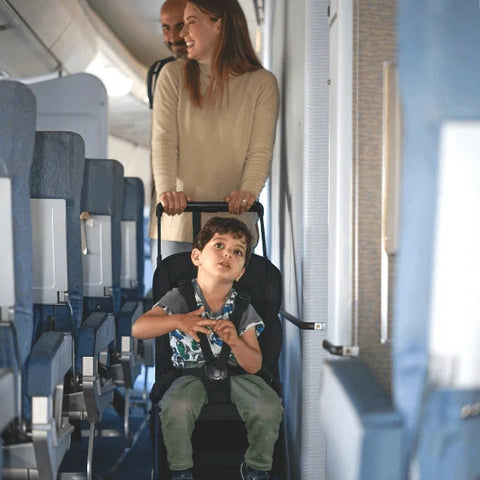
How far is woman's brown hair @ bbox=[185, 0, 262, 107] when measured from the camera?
2.72 meters

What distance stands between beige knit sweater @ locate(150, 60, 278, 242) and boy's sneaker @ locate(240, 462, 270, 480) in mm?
947

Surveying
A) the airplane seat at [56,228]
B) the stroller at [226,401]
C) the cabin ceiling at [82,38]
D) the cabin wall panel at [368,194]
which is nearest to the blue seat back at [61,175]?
the airplane seat at [56,228]

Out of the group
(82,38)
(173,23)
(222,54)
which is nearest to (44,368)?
(222,54)

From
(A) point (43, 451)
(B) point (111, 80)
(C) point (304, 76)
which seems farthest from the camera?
(B) point (111, 80)

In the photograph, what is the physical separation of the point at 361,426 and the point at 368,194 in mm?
609

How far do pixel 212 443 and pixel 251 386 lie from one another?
0.25 m

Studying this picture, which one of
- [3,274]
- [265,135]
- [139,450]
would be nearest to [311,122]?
[265,135]

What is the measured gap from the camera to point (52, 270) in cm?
263

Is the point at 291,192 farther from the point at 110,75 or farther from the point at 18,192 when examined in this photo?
the point at 110,75

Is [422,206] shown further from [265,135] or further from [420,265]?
[265,135]

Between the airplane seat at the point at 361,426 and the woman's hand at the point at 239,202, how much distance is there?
1.07 metres

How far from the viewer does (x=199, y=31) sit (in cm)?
274

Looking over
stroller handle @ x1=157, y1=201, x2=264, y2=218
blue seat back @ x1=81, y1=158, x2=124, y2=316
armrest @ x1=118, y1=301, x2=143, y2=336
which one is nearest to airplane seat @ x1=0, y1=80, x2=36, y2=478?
stroller handle @ x1=157, y1=201, x2=264, y2=218

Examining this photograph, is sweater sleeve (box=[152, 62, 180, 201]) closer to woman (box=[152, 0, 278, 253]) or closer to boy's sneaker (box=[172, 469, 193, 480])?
woman (box=[152, 0, 278, 253])
